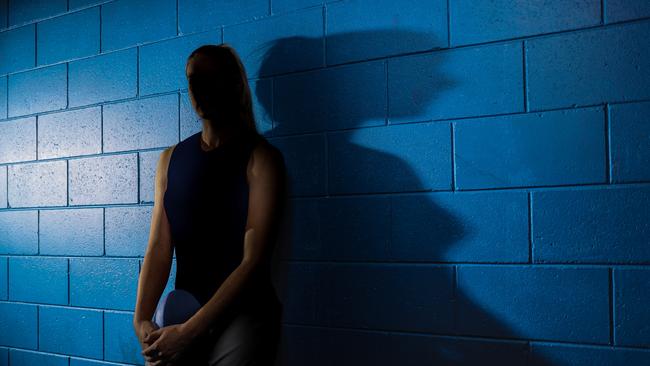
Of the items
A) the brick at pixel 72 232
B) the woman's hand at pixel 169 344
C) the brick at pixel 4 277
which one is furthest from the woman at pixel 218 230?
the brick at pixel 4 277

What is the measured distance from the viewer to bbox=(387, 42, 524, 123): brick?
1533 mm

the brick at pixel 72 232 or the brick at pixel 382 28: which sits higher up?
the brick at pixel 382 28

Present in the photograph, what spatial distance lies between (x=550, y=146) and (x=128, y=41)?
5.45ft

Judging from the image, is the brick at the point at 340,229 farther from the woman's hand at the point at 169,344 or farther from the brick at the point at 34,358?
the brick at the point at 34,358

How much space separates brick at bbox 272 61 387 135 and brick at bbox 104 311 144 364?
3.25 ft

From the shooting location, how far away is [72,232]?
2334mm

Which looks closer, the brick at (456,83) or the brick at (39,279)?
the brick at (456,83)

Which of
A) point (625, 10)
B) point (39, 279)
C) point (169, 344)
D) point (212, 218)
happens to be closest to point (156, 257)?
point (212, 218)

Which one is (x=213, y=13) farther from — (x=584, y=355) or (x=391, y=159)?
(x=584, y=355)

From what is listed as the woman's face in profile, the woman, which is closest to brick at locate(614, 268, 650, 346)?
the woman

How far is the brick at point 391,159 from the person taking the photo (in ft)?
5.30

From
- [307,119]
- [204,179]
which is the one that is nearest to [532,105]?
[307,119]

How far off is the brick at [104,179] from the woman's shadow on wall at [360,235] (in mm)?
664

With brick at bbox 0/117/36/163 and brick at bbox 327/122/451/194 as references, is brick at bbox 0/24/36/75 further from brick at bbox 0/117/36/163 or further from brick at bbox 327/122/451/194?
brick at bbox 327/122/451/194
